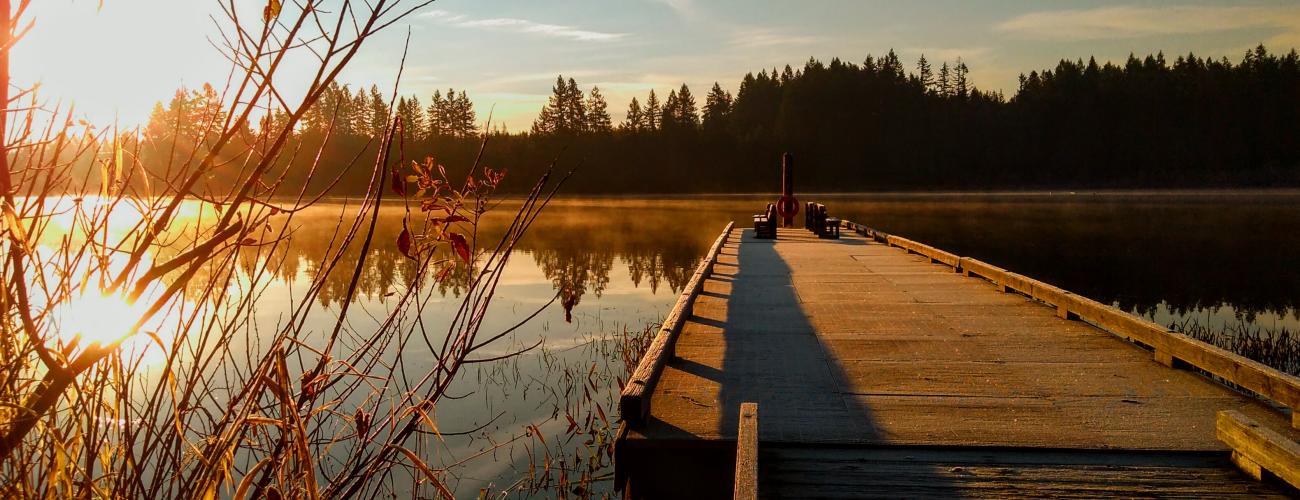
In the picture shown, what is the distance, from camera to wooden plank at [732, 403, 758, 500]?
3214mm

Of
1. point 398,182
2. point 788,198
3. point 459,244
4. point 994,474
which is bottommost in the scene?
point 994,474

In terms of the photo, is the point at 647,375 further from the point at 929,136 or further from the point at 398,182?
the point at 929,136

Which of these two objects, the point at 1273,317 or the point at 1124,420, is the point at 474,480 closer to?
the point at 1124,420

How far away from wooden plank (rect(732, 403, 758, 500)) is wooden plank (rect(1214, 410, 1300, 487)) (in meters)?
2.06

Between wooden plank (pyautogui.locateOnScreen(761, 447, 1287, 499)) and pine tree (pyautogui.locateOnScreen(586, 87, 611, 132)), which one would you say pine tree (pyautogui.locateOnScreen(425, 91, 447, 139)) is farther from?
wooden plank (pyautogui.locateOnScreen(761, 447, 1287, 499))

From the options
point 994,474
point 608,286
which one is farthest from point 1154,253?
point 994,474

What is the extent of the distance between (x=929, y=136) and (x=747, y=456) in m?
81.6

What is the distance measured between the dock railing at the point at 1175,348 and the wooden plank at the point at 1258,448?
628mm

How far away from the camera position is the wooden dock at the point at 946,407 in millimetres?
3758

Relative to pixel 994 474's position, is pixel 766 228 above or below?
above

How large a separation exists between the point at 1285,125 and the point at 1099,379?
276ft

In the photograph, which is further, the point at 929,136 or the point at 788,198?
the point at 929,136

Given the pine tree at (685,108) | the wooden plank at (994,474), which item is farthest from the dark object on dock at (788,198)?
the pine tree at (685,108)

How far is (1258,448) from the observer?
3541 mm
